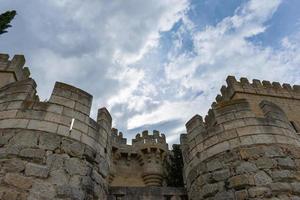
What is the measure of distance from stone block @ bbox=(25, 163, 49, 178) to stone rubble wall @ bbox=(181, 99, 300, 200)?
2967 millimetres

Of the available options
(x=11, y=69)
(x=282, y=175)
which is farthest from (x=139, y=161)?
(x=282, y=175)

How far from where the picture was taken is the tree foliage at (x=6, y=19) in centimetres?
976

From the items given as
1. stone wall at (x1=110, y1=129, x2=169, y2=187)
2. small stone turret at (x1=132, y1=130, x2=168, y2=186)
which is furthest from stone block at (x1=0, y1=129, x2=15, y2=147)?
small stone turret at (x1=132, y1=130, x2=168, y2=186)

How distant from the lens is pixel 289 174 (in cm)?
484

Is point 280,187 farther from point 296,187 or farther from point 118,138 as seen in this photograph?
point 118,138

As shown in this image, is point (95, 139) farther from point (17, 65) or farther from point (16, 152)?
point (17, 65)

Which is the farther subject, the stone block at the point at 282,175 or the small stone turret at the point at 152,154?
the small stone turret at the point at 152,154

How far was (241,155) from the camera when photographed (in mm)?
5102

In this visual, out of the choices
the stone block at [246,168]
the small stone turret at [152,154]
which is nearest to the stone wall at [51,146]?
the stone block at [246,168]

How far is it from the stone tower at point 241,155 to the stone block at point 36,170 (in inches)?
117

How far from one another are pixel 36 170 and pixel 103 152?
1.46 metres

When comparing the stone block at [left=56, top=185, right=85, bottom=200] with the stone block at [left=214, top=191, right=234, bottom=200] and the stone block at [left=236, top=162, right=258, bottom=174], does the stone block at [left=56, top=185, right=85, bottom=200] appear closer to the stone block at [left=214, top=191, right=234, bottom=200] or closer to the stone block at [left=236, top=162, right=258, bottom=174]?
the stone block at [left=214, top=191, right=234, bottom=200]

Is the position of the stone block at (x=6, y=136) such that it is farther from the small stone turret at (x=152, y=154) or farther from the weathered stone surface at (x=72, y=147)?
the small stone turret at (x=152, y=154)

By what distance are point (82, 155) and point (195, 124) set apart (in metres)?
2.76
